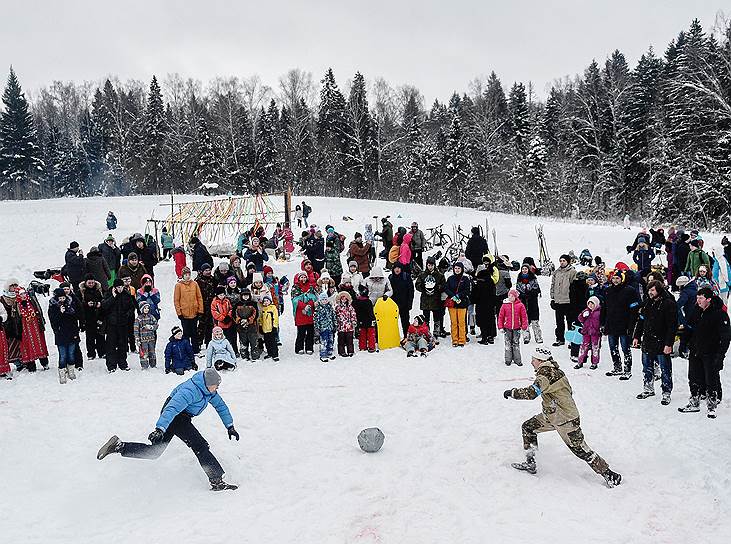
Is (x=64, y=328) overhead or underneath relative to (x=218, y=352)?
overhead

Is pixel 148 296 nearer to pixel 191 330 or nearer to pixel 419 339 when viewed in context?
pixel 191 330

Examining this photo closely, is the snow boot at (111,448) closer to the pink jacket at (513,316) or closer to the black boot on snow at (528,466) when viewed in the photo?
the black boot on snow at (528,466)

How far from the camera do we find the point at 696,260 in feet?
44.7

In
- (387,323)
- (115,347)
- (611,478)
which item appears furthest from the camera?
(387,323)

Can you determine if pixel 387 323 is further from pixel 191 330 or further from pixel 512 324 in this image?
pixel 191 330

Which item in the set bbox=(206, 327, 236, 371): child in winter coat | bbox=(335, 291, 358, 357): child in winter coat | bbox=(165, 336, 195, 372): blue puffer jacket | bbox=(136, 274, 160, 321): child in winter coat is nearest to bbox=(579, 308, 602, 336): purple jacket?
bbox=(335, 291, 358, 357): child in winter coat

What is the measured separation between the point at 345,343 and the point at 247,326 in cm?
191

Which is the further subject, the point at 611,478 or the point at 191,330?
the point at 191,330

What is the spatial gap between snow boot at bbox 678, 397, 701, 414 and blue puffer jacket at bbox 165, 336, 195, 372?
25.9 feet

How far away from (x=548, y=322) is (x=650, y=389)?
5041mm

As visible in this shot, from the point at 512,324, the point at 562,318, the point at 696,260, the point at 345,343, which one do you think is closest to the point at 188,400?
the point at 345,343

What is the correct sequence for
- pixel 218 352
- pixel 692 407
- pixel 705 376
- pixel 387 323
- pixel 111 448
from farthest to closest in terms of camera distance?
pixel 387 323, pixel 218 352, pixel 692 407, pixel 705 376, pixel 111 448

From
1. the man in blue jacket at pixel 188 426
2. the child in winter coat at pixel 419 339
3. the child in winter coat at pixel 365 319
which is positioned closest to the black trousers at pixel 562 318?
the child in winter coat at pixel 419 339

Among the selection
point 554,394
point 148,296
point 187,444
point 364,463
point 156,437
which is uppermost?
point 148,296
